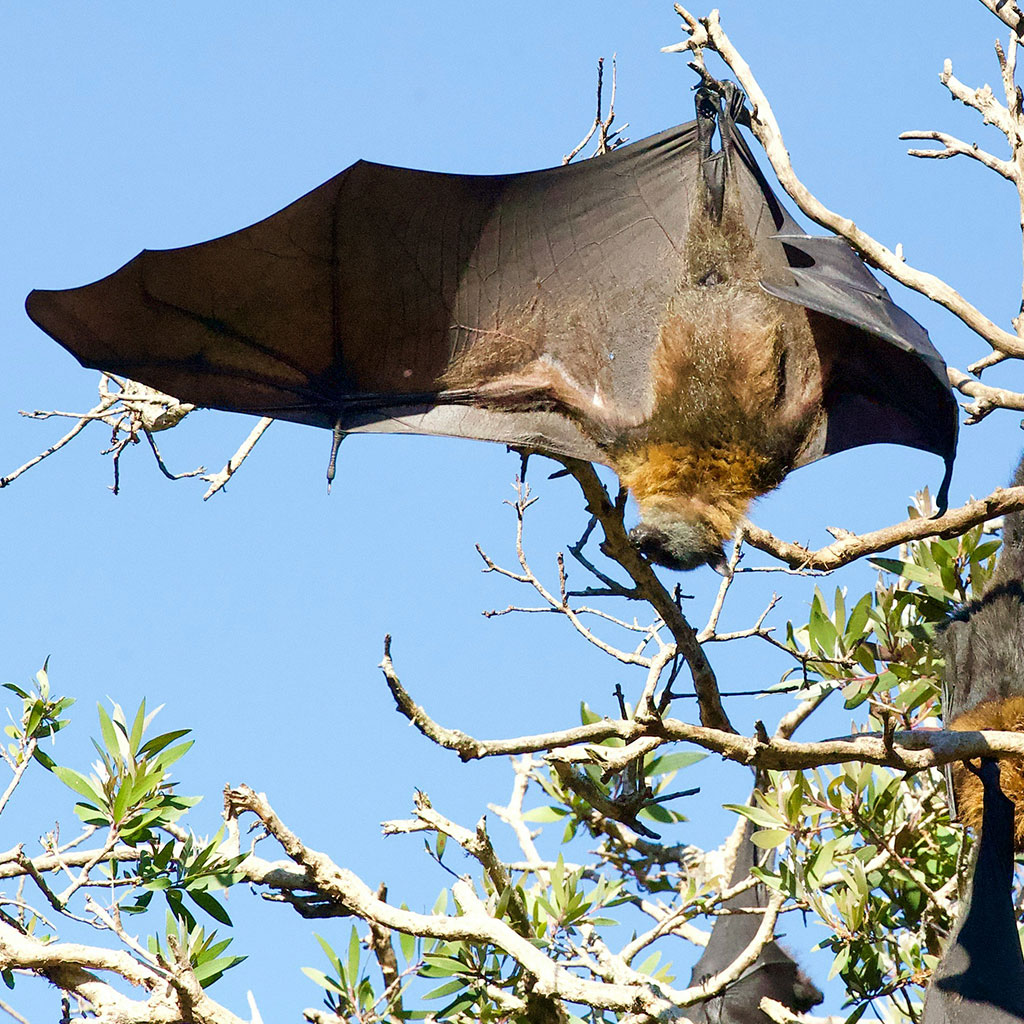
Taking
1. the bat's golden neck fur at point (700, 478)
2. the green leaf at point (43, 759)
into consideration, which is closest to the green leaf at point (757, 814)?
the bat's golden neck fur at point (700, 478)

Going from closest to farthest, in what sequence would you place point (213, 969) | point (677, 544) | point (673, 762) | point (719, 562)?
point (213, 969), point (677, 544), point (719, 562), point (673, 762)

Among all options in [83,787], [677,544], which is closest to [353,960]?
[83,787]

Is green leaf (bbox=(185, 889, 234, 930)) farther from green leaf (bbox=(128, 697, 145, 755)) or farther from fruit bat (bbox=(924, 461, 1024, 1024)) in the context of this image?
fruit bat (bbox=(924, 461, 1024, 1024))

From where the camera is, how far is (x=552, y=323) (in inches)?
204

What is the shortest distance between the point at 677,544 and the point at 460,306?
1570 millimetres

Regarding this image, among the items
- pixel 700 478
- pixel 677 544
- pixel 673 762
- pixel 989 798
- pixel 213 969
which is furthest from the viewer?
pixel 673 762

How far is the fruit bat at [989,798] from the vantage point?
413 cm

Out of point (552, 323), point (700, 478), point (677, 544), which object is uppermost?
point (552, 323)

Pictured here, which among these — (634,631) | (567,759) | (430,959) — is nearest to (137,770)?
(430,959)

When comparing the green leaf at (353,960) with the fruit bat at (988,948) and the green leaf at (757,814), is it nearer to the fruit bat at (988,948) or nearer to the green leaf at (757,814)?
the green leaf at (757,814)

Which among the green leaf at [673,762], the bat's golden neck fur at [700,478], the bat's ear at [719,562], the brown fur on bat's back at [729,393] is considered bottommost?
the green leaf at [673,762]

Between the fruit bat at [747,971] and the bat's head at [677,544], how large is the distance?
1839 mm

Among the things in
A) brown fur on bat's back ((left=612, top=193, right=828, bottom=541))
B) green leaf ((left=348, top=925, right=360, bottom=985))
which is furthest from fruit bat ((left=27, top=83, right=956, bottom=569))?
green leaf ((left=348, top=925, right=360, bottom=985))

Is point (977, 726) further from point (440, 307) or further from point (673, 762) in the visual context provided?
point (440, 307)
